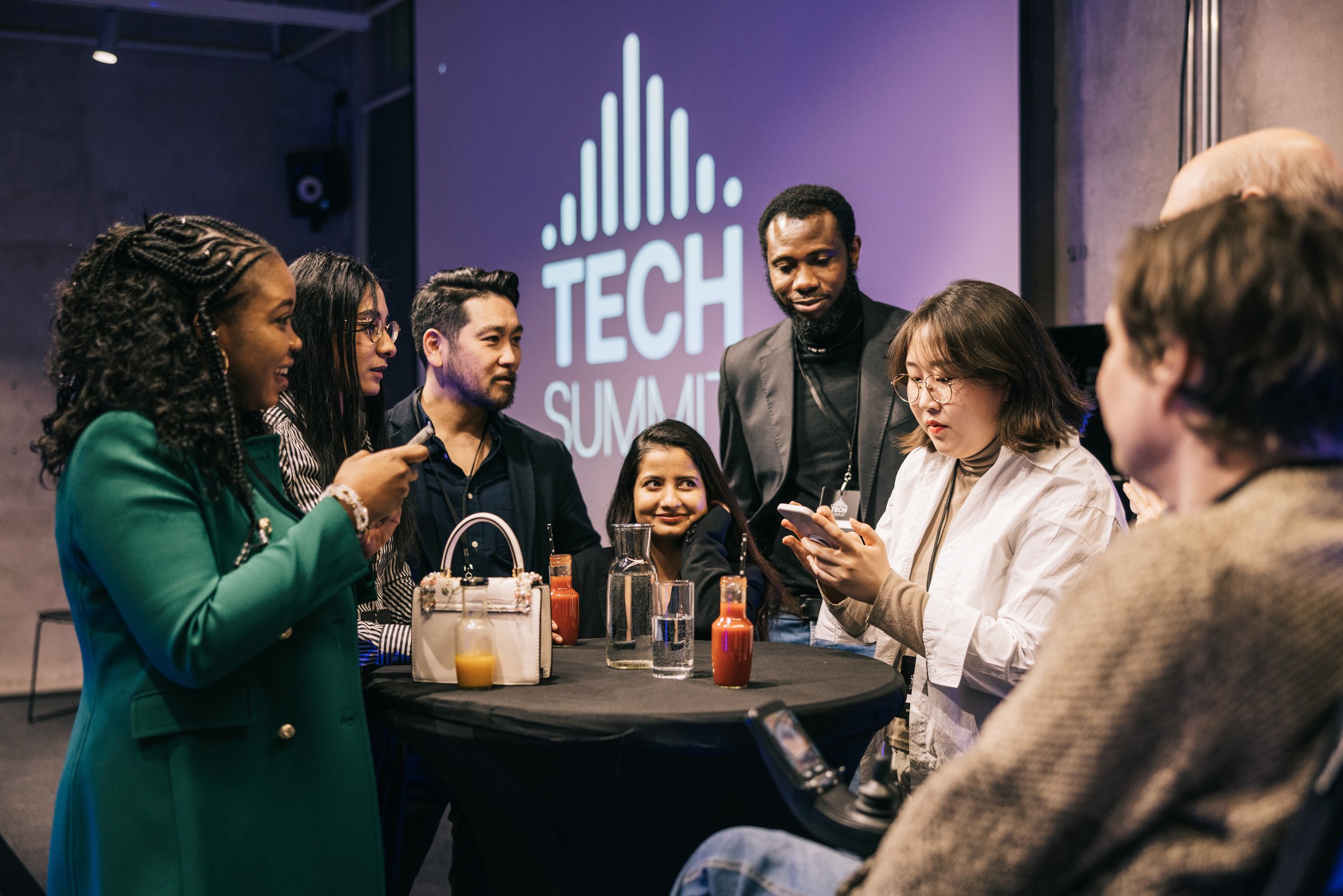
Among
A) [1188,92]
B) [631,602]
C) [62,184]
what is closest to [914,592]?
[631,602]

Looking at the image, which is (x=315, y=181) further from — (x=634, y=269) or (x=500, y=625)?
(x=500, y=625)

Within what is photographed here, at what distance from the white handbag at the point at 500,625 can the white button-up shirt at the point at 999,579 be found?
0.71m

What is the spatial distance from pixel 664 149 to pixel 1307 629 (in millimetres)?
4380

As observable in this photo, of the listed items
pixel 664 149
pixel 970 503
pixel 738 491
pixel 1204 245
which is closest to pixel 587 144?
pixel 664 149

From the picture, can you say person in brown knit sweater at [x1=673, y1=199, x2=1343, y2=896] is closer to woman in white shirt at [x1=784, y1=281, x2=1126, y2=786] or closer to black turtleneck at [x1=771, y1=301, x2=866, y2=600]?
woman in white shirt at [x1=784, y1=281, x2=1126, y2=786]

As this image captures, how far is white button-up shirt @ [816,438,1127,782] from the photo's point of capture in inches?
75.2

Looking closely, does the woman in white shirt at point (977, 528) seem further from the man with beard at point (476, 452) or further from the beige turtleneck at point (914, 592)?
the man with beard at point (476, 452)

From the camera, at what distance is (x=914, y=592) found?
1999 mm

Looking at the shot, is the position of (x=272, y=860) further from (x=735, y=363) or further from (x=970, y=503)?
(x=735, y=363)

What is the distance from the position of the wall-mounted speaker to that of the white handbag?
246 inches

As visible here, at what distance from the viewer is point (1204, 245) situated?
87cm

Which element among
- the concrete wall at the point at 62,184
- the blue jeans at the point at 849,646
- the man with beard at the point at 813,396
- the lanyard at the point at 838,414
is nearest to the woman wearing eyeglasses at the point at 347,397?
the blue jeans at the point at 849,646

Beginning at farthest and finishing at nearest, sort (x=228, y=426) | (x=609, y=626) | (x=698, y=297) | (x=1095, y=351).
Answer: (x=698, y=297), (x=1095, y=351), (x=609, y=626), (x=228, y=426)

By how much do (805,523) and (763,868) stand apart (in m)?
0.93
